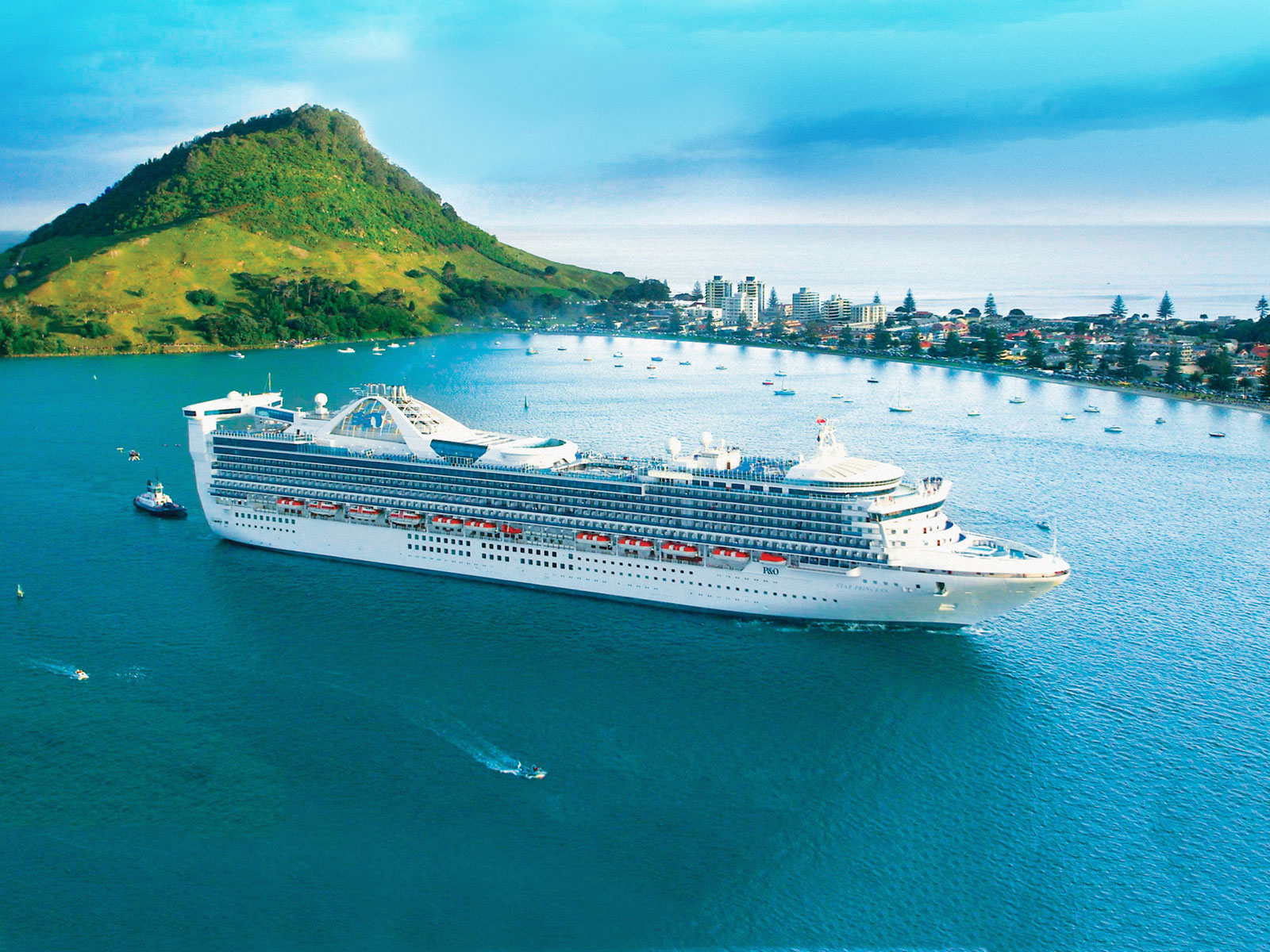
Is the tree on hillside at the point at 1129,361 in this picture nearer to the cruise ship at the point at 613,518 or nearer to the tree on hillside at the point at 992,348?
the tree on hillside at the point at 992,348

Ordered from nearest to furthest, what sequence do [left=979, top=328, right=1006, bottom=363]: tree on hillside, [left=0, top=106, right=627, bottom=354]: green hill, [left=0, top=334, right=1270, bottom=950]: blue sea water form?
[left=0, top=334, right=1270, bottom=950]: blue sea water
[left=0, top=106, right=627, bottom=354]: green hill
[left=979, top=328, right=1006, bottom=363]: tree on hillside

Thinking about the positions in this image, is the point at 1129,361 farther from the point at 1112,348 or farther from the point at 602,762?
the point at 602,762

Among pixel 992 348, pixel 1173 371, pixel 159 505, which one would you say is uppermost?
pixel 992 348

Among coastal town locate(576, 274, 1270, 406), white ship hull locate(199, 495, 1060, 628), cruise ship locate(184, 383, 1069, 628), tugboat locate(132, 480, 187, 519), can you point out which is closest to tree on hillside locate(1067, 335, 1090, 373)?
coastal town locate(576, 274, 1270, 406)

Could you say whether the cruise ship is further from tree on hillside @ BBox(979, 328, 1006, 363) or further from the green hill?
tree on hillside @ BBox(979, 328, 1006, 363)

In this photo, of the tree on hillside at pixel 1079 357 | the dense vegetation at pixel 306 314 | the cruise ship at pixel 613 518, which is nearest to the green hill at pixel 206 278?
the dense vegetation at pixel 306 314

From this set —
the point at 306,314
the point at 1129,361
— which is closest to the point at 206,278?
the point at 306,314
